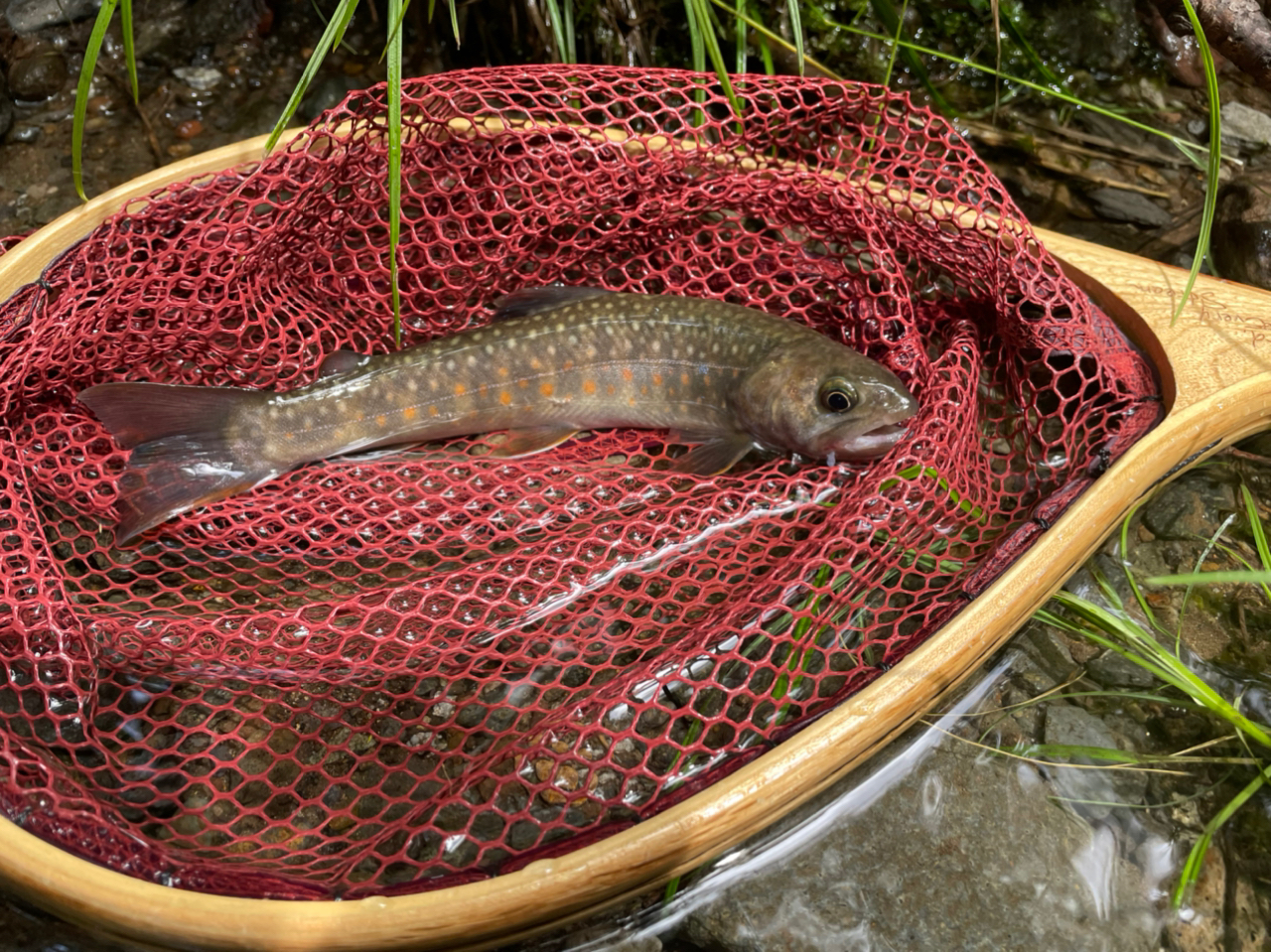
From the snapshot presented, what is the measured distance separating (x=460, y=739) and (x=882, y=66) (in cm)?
401

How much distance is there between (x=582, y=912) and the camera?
7.45 ft

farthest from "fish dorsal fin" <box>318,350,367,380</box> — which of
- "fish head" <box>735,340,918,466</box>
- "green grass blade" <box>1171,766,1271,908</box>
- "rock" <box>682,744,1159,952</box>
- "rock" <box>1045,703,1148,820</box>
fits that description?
"green grass blade" <box>1171,766,1271,908</box>

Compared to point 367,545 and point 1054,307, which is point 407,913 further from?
point 1054,307

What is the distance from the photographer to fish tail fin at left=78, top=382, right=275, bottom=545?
3.06 metres

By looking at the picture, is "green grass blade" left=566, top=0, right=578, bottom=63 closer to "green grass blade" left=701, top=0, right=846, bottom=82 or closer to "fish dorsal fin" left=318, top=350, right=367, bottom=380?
"green grass blade" left=701, top=0, right=846, bottom=82

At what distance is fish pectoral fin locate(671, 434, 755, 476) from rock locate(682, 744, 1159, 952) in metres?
1.24

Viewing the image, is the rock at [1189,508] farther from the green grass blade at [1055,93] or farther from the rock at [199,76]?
the rock at [199,76]

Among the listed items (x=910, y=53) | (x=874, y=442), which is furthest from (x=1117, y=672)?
(x=910, y=53)

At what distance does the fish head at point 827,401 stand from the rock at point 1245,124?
2.91 meters

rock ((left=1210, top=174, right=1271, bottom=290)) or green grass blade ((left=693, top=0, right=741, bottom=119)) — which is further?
rock ((left=1210, top=174, right=1271, bottom=290))

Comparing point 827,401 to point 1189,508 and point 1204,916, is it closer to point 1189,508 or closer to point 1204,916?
point 1189,508

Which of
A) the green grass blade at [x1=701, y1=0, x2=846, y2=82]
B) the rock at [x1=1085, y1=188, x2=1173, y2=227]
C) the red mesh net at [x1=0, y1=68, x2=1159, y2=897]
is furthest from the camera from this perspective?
the rock at [x1=1085, y1=188, x2=1173, y2=227]

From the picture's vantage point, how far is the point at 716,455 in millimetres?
3510

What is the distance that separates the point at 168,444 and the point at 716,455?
191 cm
